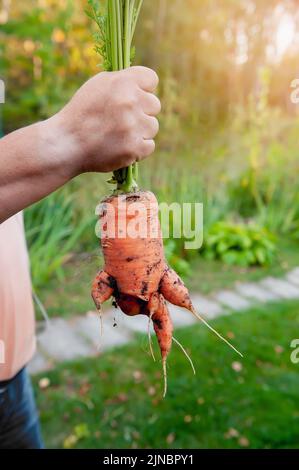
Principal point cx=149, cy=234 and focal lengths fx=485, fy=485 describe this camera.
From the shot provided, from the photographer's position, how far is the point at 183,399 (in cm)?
291

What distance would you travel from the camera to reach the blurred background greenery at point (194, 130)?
14.8ft

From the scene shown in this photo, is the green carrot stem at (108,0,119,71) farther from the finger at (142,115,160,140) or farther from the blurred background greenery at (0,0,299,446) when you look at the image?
the blurred background greenery at (0,0,299,446)

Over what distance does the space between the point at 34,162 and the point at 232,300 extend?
3.53 meters

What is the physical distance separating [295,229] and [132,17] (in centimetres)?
542

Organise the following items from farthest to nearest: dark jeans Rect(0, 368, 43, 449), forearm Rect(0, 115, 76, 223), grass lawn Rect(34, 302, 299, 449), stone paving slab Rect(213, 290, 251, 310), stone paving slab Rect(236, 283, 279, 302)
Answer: stone paving slab Rect(236, 283, 279, 302) → stone paving slab Rect(213, 290, 251, 310) → grass lawn Rect(34, 302, 299, 449) → dark jeans Rect(0, 368, 43, 449) → forearm Rect(0, 115, 76, 223)

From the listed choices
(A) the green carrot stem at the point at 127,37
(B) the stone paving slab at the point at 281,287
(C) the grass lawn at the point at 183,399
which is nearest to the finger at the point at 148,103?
(A) the green carrot stem at the point at 127,37

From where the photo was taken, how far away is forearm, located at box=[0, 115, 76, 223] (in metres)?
0.91

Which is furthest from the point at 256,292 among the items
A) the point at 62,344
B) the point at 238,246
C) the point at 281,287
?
A: the point at 62,344

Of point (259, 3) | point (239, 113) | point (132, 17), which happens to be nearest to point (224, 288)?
point (239, 113)

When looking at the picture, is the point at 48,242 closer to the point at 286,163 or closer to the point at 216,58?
the point at 286,163

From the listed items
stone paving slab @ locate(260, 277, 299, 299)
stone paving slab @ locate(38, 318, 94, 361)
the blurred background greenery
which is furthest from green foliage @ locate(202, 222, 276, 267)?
stone paving slab @ locate(38, 318, 94, 361)

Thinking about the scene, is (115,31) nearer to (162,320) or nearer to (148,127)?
(148,127)

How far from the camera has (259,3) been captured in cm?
847

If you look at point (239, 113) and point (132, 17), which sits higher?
point (132, 17)
